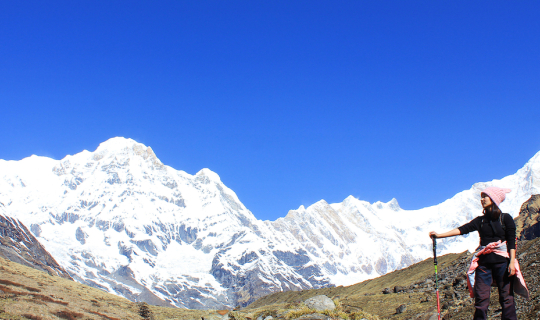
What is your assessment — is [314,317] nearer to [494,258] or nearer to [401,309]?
[494,258]

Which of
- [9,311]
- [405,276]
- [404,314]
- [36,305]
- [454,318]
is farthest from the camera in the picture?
[405,276]

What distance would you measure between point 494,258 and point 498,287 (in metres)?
0.71

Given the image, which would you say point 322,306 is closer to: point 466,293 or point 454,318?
point 454,318

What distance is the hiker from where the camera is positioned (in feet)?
35.7

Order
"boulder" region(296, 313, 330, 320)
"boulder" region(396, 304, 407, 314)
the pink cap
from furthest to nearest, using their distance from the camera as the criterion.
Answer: "boulder" region(396, 304, 407, 314)
"boulder" region(296, 313, 330, 320)
the pink cap

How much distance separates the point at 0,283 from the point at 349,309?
34.9 m

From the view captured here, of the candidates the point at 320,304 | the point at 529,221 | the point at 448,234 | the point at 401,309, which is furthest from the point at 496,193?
the point at 529,221

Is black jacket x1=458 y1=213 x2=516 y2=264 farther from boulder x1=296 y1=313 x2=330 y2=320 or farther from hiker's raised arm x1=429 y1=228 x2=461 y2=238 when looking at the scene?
boulder x1=296 y1=313 x2=330 y2=320

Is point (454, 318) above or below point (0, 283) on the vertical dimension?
below

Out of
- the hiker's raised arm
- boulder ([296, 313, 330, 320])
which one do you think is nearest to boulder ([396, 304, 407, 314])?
boulder ([296, 313, 330, 320])

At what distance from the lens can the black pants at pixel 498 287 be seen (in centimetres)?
1090

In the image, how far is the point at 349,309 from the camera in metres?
25.0

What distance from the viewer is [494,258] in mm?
11023

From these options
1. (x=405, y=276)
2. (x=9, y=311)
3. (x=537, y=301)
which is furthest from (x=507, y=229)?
(x=405, y=276)
